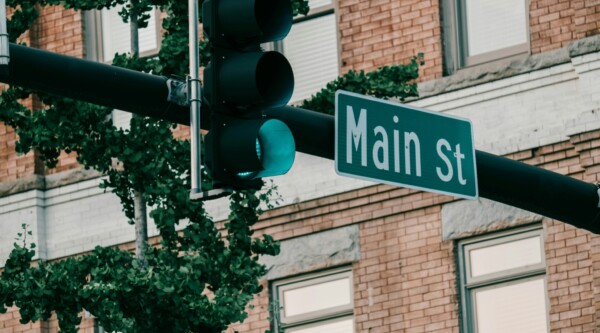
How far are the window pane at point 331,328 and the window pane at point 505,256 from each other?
5.39 feet

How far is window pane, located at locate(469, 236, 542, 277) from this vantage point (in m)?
18.5

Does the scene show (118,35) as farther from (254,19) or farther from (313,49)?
(254,19)

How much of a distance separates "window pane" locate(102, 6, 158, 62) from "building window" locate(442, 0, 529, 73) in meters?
4.02

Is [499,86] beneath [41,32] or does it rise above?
beneath

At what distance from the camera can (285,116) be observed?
895 centimetres

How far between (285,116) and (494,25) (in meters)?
10.8

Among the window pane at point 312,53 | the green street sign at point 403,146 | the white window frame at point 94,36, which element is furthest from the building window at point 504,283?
the green street sign at point 403,146

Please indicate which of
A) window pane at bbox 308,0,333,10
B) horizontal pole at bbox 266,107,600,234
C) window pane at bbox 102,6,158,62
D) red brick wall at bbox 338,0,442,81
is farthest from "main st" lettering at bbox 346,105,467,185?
window pane at bbox 102,6,158,62

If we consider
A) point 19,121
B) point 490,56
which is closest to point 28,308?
point 19,121

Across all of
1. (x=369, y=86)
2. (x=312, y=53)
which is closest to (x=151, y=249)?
(x=369, y=86)

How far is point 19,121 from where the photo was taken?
16.4m

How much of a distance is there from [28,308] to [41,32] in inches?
290

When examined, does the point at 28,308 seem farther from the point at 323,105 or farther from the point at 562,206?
the point at 562,206

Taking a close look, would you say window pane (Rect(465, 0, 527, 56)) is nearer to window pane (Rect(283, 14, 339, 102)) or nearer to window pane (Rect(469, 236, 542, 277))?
window pane (Rect(283, 14, 339, 102))
